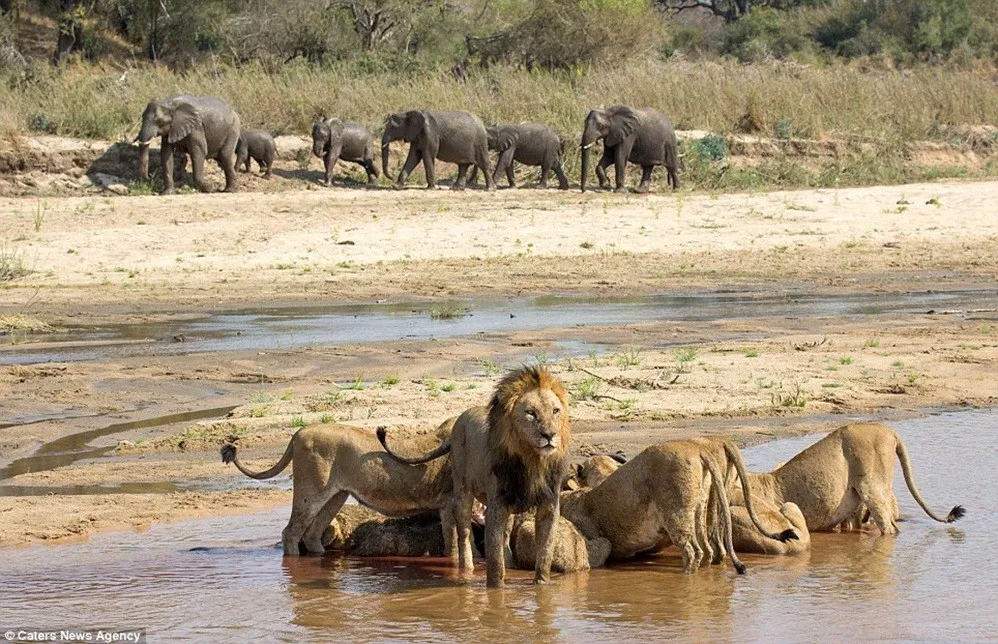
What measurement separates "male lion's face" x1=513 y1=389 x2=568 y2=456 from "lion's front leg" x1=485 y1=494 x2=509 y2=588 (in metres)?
0.42

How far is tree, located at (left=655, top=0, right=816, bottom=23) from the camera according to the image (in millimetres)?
59875

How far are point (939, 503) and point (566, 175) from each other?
21250 mm

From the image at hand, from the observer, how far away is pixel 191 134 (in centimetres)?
2592

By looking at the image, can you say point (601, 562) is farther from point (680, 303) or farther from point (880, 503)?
point (680, 303)

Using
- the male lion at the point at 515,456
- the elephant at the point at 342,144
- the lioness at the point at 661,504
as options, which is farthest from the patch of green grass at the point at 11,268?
the lioness at the point at 661,504

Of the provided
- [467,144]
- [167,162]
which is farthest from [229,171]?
[467,144]

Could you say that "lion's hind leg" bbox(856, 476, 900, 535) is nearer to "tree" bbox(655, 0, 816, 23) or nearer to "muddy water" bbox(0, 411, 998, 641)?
"muddy water" bbox(0, 411, 998, 641)

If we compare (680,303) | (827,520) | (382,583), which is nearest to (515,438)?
(382,583)

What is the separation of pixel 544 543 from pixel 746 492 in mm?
1090

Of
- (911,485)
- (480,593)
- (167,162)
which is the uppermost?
(167,162)

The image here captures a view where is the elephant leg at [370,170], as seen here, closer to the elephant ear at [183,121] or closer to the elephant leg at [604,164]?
the elephant ear at [183,121]

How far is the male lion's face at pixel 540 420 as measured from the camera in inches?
271

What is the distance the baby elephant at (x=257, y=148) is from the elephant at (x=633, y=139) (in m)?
5.53

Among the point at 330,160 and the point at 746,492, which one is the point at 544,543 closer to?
the point at 746,492
